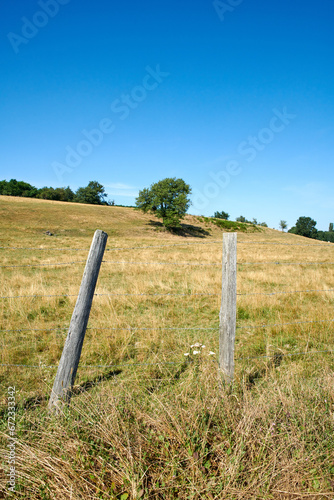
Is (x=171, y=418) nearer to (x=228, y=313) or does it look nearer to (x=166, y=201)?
(x=228, y=313)

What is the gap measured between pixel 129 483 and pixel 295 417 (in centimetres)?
153

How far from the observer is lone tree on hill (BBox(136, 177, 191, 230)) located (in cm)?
5158

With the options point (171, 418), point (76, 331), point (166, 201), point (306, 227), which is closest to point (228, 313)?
point (171, 418)

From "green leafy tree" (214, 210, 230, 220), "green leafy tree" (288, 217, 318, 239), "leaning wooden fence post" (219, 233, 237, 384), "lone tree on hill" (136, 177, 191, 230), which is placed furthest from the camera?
"green leafy tree" (288, 217, 318, 239)

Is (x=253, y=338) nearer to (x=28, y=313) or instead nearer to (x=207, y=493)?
(x=207, y=493)

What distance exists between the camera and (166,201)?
52406 mm

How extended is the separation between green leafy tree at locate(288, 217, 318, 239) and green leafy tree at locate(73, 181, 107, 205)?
82598mm

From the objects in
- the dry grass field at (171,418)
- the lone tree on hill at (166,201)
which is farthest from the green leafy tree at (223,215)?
the dry grass field at (171,418)

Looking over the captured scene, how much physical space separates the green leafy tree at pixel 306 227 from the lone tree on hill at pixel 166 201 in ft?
269

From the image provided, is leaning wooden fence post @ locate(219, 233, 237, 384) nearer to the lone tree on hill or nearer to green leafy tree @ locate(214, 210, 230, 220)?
the lone tree on hill

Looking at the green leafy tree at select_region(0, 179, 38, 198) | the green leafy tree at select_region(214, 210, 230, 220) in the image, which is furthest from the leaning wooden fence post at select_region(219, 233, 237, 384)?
the green leafy tree at select_region(214, 210, 230, 220)

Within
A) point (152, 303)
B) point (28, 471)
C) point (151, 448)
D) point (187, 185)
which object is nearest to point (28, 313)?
point (152, 303)

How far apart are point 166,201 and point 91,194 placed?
50.5 meters

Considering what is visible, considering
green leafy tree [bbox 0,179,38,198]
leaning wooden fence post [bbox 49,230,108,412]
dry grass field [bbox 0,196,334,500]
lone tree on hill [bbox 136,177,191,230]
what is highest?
green leafy tree [bbox 0,179,38,198]
